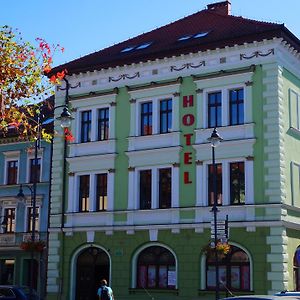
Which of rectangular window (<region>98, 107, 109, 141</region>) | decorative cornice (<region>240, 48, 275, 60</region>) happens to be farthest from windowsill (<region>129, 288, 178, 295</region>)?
decorative cornice (<region>240, 48, 275, 60</region>)

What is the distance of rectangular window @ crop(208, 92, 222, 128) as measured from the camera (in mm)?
31000

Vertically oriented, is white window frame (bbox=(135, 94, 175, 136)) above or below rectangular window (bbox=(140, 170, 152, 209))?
above

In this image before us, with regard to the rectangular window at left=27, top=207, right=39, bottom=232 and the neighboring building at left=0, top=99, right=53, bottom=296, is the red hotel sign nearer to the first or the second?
the neighboring building at left=0, top=99, right=53, bottom=296

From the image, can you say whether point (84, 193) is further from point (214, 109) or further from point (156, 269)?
point (214, 109)

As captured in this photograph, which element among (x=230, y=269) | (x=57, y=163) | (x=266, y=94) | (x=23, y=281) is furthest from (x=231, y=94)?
(x=23, y=281)

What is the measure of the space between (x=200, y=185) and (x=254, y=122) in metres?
3.77

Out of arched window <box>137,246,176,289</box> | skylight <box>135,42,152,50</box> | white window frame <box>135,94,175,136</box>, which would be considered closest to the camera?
arched window <box>137,246,176,289</box>

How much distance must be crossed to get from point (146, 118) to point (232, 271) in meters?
8.67

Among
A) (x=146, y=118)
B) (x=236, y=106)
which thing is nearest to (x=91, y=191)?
(x=146, y=118)

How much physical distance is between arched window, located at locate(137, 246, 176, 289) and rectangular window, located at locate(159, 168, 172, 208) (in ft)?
6.95

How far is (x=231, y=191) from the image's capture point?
30.0 meters

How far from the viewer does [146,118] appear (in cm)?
3303

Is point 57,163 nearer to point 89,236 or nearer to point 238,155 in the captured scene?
point 89,236

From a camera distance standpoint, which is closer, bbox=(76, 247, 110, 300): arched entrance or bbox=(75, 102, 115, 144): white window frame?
bbox=(76, 247, 110, 300): arched entrance
